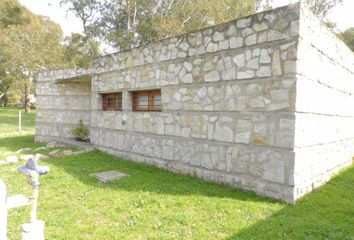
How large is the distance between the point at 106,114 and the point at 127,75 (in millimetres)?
1560

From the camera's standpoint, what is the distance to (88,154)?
8.32 meters

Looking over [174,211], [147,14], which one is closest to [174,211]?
[174,211]

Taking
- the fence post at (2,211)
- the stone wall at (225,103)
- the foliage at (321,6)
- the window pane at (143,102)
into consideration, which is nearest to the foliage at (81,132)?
the stone wall at (225,103)

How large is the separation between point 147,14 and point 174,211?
745 inches

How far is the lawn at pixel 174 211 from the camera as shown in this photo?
3.56m

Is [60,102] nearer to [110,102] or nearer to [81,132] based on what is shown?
[81,132]

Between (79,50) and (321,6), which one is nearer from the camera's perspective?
(321,6)

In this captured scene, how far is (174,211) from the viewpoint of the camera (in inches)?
165

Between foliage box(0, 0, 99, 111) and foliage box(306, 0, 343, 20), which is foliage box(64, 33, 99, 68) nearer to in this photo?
foliage box(0, 0, 99, 111)

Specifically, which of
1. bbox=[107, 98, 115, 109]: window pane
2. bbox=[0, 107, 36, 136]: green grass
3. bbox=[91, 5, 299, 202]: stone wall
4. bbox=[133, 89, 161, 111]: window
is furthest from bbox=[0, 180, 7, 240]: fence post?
bbox=[0, 107, 36, 136]: green grass

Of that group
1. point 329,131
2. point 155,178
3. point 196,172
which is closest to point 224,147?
point 196,172

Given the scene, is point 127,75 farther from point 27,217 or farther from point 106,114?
point 27,217

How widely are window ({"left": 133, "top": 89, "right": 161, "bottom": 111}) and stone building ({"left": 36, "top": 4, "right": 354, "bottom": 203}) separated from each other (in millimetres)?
27

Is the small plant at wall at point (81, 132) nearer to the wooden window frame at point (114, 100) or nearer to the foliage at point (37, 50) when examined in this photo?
the wooden window frame at point (114, 100)
